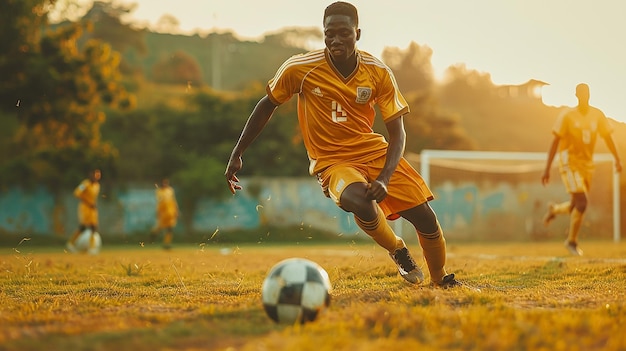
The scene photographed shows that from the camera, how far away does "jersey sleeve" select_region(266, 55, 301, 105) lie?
602cm

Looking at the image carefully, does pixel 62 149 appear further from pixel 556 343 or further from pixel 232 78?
pixel 232 78

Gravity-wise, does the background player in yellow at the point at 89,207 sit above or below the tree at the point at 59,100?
below

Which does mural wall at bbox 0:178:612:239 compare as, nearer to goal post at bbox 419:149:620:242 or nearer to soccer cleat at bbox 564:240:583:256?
goal post at bbox 419:149:620:242

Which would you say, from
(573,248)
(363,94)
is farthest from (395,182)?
(573,248)

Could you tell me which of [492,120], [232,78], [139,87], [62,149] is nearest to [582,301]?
[62,149]

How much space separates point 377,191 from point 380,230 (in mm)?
624

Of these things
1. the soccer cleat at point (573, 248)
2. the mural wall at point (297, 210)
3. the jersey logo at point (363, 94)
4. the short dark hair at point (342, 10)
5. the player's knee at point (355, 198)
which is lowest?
the mural wall at point (297, 210)

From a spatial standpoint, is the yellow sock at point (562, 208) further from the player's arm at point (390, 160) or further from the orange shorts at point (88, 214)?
the orange shorts at point (88, 214)

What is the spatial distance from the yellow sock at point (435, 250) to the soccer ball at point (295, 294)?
2.01 meters

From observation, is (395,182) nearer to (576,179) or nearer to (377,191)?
(377,191)

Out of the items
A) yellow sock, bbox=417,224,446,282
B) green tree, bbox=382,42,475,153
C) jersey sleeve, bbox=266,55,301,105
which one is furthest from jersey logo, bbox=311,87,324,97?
green tree, bbox=382,42,475,153

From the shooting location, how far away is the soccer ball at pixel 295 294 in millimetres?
4246

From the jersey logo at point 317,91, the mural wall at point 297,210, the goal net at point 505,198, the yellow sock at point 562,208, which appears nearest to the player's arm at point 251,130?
the jersey logo at point 317,91

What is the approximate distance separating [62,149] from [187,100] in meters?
7.73
